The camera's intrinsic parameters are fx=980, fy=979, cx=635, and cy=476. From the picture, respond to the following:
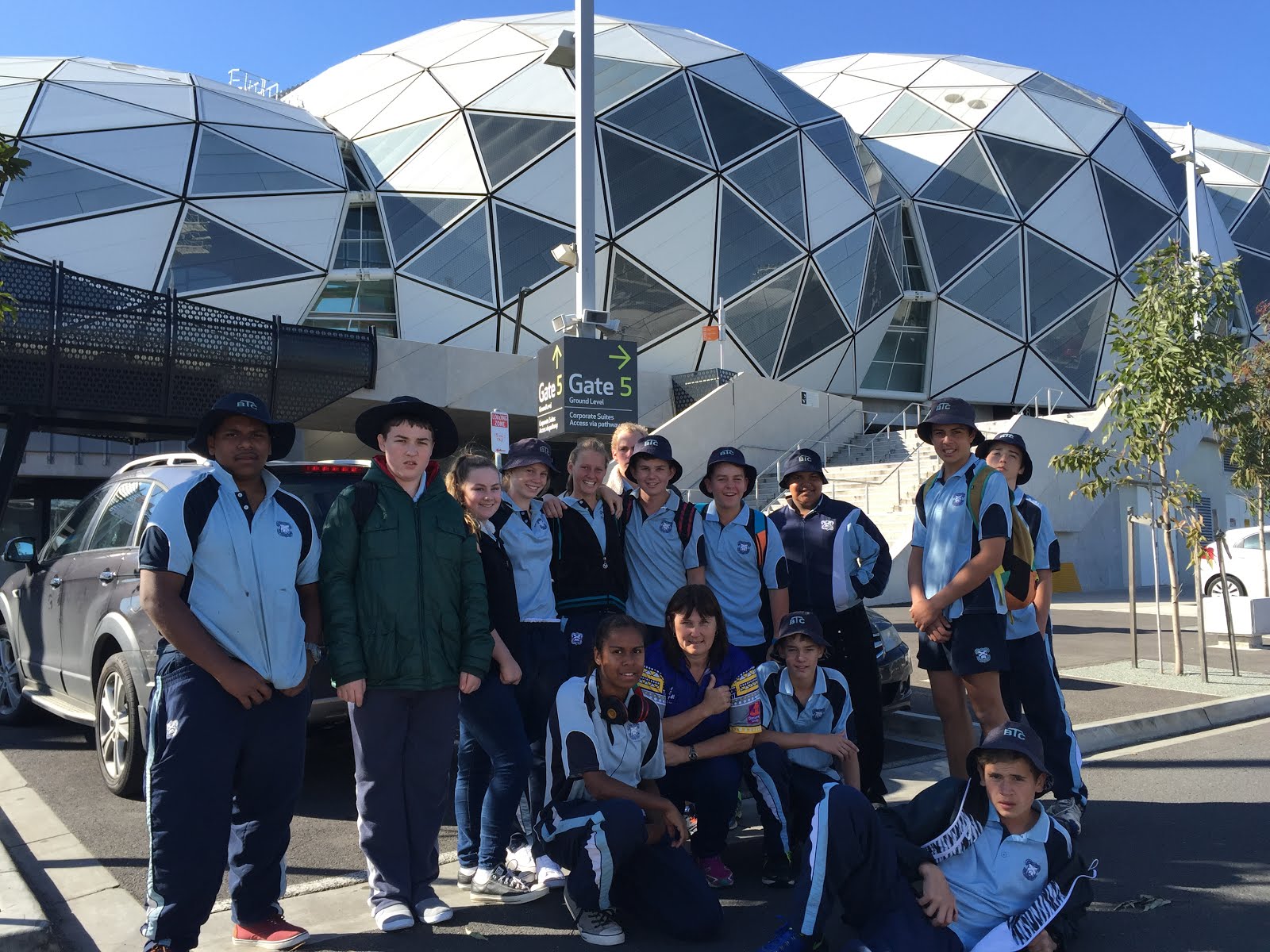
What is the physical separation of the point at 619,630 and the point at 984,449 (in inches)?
115

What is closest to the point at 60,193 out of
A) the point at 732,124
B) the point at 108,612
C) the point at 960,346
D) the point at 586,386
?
the point at 586,386

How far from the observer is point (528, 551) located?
442 centimetres

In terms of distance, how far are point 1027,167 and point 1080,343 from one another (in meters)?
5.85

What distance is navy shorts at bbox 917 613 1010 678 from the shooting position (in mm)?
4539

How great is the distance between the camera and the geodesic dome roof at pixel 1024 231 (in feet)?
100

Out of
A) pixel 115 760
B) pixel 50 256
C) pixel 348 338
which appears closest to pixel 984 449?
pixel 115 760

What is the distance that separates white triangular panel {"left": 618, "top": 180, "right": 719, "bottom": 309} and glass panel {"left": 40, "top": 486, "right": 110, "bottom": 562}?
18486mm

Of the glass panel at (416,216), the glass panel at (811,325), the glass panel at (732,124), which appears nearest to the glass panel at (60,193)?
the glass panel at (416,216)

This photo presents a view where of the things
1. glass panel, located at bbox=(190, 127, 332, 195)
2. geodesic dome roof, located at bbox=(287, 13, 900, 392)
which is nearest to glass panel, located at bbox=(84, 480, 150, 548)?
geodesic dome roof, located at bbox=(287, 13, 900, 392)

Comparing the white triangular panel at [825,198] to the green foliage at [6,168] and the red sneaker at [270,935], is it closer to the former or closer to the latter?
the green foliage at [6,168]

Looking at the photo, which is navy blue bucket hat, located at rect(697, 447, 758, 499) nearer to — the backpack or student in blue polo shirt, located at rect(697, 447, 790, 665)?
student in blue polo shirt, located at rect(697, 447, 790, 665)

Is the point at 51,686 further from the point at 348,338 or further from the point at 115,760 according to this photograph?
the point at 348,338

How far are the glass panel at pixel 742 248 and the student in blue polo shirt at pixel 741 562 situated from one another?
1993 centimetres

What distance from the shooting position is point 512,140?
78.4 feet
